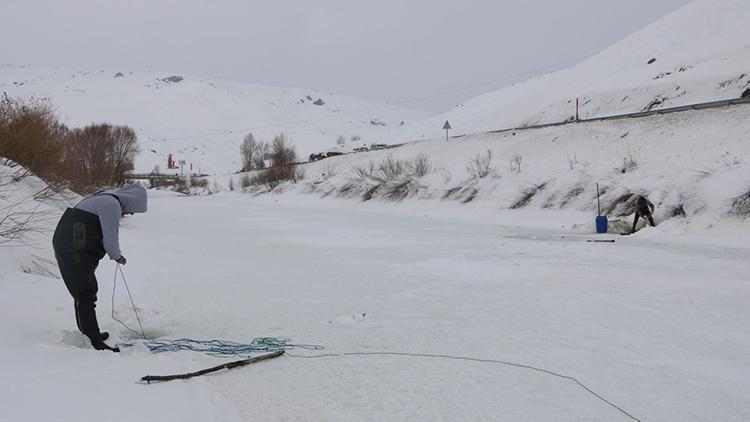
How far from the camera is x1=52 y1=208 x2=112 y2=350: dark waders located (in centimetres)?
510

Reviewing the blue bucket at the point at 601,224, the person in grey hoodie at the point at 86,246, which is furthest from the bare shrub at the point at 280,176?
the person in grey hoodie at the point at 86,246

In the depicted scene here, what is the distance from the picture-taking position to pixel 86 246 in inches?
201

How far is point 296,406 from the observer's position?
4234mm

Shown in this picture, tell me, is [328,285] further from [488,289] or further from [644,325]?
[644,325]

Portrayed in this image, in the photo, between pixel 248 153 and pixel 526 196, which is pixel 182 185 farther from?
pixel 526 196

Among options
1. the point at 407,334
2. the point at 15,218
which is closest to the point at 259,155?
the point at 15,218

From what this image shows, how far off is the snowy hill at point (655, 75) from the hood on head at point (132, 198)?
113ft

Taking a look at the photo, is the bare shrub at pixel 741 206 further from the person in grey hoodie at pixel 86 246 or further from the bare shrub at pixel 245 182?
the bare shrub at pixel 245 182

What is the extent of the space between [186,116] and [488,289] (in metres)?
170

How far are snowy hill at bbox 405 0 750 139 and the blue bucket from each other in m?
19.3

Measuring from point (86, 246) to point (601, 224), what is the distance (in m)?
16.4

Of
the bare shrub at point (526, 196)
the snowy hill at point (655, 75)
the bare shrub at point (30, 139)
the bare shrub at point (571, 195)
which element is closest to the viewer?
the bare shrub at point (30, 139)

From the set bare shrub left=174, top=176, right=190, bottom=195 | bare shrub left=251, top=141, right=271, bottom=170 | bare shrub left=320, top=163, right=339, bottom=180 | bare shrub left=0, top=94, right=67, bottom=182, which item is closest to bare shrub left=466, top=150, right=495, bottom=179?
bare shrub left=0, top=94, right=67, bottom=182

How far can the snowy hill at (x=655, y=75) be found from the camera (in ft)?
115
